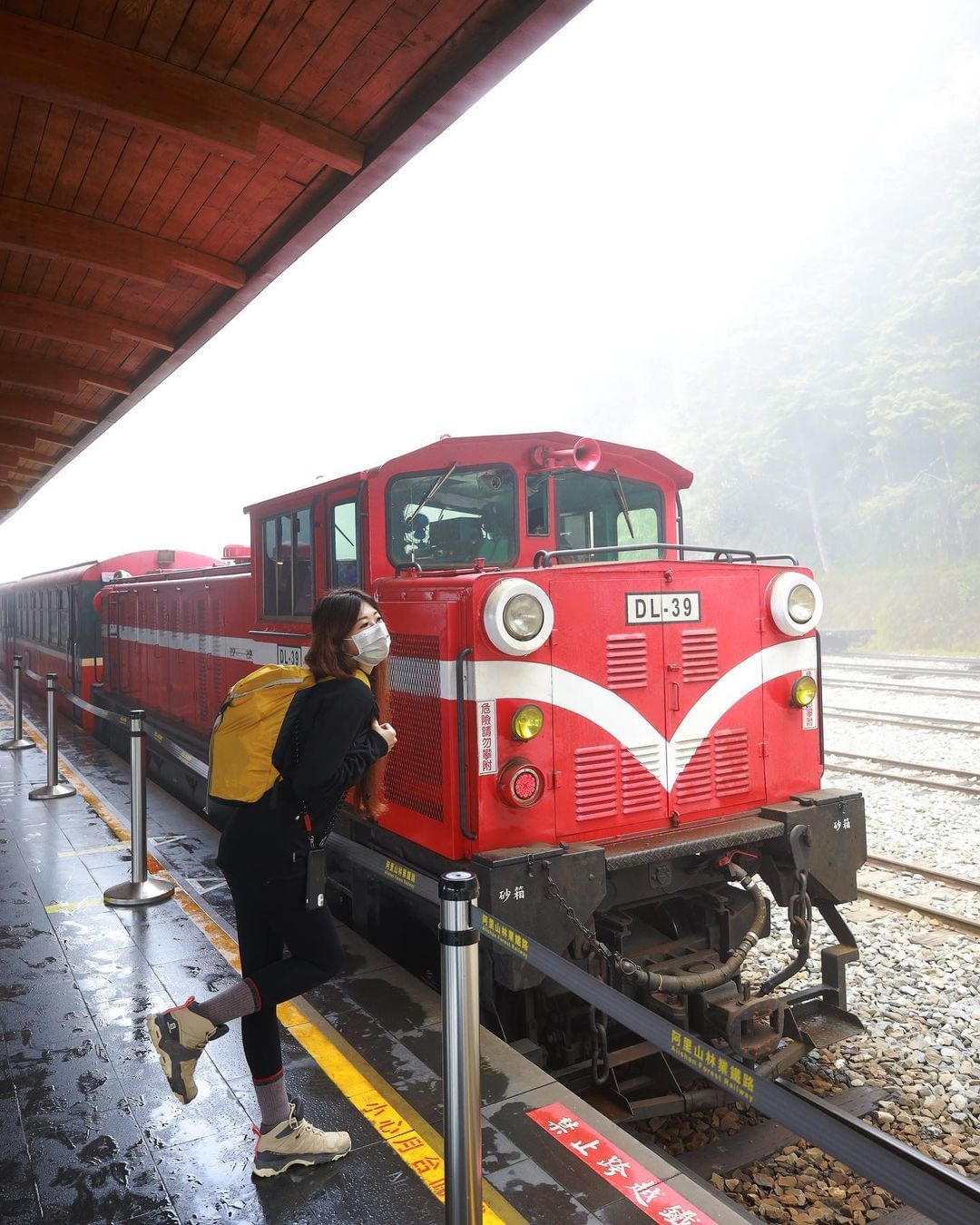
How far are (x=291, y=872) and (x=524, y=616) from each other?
5.11 feet

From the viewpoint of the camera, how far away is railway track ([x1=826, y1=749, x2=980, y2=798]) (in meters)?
9.55

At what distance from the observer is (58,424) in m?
10.1

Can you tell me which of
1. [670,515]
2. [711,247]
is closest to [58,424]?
[670,515]

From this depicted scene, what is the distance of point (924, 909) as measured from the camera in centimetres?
648

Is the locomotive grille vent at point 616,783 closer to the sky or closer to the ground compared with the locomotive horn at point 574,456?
closer to the ground

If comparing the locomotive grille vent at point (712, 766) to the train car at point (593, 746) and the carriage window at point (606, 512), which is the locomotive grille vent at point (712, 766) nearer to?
the train car at point (593, 746)

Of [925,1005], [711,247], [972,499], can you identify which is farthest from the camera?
[711,247]

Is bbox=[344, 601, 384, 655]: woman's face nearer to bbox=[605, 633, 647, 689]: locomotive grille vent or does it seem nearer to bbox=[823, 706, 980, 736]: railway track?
bbox=[605, 633, 647, 689]: locomotive grille vent

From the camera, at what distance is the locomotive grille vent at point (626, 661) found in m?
4.32

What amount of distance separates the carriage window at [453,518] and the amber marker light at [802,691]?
1.65 metres

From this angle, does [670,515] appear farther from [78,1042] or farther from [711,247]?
[711,247]

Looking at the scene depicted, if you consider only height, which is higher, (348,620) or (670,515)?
(670,515)

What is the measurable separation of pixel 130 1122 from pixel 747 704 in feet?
10.8

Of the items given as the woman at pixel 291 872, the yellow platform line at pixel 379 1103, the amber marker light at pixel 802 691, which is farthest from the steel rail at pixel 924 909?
the woman at pixel 291 872
